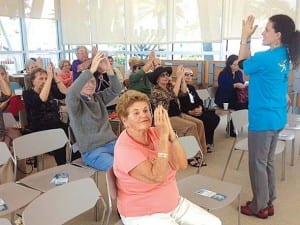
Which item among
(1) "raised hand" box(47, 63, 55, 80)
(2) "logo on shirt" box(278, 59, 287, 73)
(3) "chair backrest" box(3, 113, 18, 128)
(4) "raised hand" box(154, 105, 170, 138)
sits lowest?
(3) "chair backrest" box(3, 113, 18, 128)

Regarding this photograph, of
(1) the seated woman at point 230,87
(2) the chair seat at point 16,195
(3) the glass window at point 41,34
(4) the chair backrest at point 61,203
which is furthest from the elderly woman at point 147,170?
(3) the glass window at point 41,34

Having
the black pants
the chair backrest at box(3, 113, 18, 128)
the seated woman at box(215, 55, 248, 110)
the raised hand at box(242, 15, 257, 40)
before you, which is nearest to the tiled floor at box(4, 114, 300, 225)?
the black pants

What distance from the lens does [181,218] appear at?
1.71 metres

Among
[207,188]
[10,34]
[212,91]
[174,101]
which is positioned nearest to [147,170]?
[207,188]

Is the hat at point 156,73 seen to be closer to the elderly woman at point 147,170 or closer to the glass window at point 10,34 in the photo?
the elderly woman at point 147,170

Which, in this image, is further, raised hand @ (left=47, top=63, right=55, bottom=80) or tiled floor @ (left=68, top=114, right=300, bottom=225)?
raised hand @ (left=47, top=63, right=55, bottom=80)

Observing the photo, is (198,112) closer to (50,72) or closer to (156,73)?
(156,73)

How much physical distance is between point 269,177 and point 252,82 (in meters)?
0.77

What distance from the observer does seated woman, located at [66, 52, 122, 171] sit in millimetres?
2398

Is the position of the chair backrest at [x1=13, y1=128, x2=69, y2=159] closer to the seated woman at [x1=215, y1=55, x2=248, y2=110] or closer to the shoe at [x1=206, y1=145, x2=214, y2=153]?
the shoe at [x1=206, y1=145, x2=214, y2=153]

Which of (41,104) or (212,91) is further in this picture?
(212,91)

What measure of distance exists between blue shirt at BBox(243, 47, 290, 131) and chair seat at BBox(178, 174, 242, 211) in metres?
0.49

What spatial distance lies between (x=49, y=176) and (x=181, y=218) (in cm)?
111

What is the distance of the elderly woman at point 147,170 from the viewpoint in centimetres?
157
